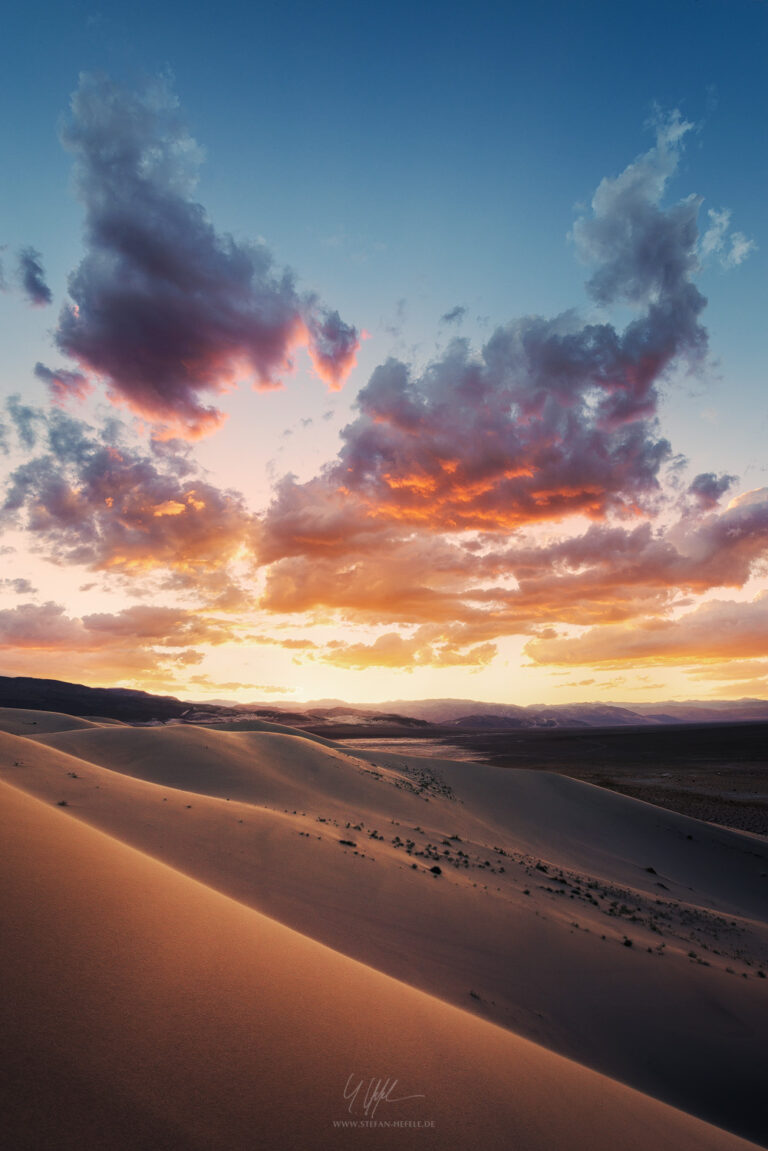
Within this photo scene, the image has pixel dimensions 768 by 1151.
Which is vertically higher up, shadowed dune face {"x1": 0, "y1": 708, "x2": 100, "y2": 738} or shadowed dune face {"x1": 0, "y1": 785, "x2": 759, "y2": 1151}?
shadowed dune face {"x1": 0, "y1": 708, "x2": 100, "y2": 738}

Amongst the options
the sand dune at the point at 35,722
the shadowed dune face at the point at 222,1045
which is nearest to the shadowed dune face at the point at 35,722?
the sand dune at the point at 35,722

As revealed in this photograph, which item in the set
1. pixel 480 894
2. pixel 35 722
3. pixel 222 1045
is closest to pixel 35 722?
pixel 35 722

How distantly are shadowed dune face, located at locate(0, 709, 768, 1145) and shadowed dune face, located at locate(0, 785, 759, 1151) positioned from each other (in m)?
1.57

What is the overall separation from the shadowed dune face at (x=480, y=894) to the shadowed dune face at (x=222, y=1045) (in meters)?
1.57

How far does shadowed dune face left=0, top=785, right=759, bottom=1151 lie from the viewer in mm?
2469

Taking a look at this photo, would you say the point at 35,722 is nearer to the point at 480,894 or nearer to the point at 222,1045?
the point at 480,894

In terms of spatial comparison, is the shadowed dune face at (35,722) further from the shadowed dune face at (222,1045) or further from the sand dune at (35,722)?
the shadowed dune face at (222,1045)

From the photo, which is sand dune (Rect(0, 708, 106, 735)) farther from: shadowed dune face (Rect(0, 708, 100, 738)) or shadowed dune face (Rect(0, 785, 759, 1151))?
shadowed dune face (Rect(0, 785, 759, 1151))

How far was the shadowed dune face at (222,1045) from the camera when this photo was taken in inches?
97.2

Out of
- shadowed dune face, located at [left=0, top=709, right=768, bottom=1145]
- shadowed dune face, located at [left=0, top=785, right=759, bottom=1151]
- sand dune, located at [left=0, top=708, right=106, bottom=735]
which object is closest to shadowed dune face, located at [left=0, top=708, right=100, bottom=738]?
sand dune, located at [left=0, top=708, right=106, bottom=735]

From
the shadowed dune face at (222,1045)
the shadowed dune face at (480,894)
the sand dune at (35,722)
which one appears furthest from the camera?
the sand dune at (35,722)

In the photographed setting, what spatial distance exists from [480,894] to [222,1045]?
7.01m

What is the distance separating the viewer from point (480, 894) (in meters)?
8.98

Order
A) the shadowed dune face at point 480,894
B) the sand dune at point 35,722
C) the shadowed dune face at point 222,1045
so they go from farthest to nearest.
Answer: the sand dune at point 35,722 → the shadowed dune face at point 480,894 → the shadowed dune face at point 222,1045
